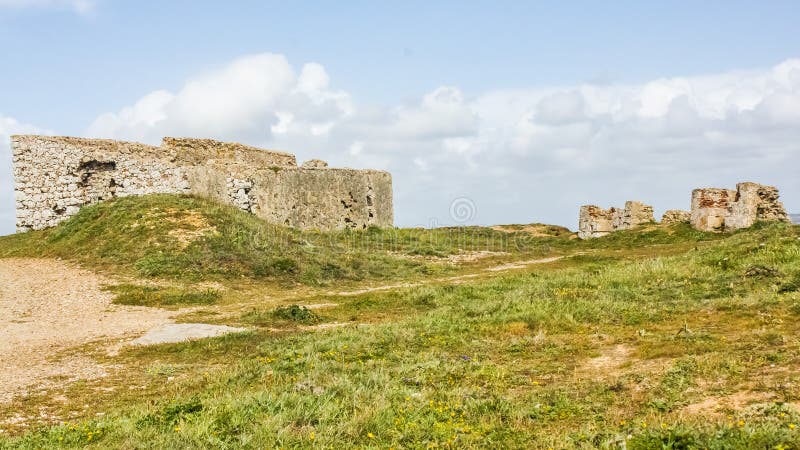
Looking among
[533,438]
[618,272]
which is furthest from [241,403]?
[618,272]

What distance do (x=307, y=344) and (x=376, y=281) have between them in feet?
39.7

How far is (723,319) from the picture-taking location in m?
11.3

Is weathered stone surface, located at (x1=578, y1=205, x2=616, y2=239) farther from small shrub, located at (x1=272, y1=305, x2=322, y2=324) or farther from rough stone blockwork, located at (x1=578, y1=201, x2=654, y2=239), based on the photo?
small shrub, located at (x1=272, y1=305, x2=322, y2=324)

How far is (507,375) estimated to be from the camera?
359 inches

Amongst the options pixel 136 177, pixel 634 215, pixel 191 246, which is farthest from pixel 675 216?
pixel 136 177

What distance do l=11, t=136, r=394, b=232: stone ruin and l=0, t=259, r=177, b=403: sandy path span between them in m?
7.35

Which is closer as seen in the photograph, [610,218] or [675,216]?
[675,216]

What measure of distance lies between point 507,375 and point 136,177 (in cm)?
2691

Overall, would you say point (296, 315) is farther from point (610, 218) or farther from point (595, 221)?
point (610, 218)

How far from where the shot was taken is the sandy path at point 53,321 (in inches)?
444

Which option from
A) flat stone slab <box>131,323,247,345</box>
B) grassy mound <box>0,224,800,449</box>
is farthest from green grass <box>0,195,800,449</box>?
flat stone slab <box>131,323,247,345</box>

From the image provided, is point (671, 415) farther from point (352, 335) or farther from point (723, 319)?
point (352, 335)

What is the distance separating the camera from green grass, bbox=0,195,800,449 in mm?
6691

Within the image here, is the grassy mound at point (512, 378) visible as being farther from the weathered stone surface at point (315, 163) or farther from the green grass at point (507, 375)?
the weathered stone surface at point (315, 163)
